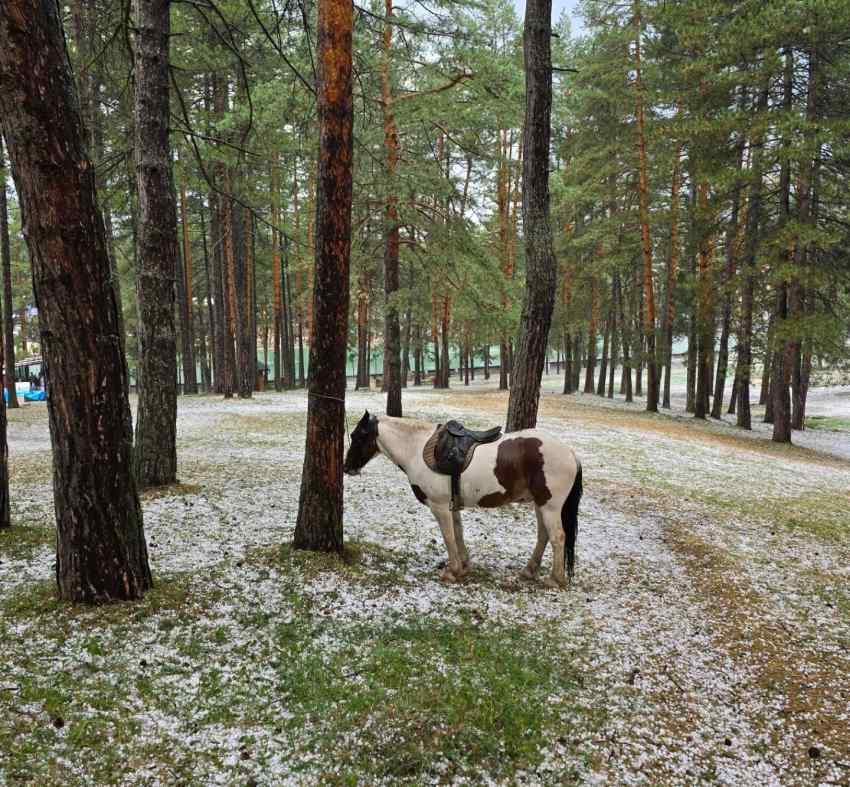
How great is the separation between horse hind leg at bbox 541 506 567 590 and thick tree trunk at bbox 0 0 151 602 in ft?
12.5

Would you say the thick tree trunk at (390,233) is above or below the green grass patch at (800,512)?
above

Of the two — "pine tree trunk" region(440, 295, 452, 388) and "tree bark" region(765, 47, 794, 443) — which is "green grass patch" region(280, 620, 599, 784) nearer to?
"tree bark" region(765, 47, 794, 443)

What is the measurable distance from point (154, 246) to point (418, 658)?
608 centimetres

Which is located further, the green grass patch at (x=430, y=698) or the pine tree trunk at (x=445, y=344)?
the pine tree trunk at (x=445, y=344)

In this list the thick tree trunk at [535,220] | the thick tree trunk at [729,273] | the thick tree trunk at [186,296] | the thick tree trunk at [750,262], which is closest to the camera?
the thick tree trunk at [535,220]

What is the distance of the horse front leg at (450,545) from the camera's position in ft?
17.9

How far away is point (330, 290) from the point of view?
527 cm

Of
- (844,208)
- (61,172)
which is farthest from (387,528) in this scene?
(844,208)

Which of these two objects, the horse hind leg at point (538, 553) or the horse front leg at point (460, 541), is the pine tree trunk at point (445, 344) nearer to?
the horse front leg at point (460, 541)

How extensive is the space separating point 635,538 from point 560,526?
2.49 metres

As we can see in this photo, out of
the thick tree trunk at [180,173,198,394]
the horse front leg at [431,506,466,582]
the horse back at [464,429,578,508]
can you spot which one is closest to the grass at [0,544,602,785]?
the horse front leg at [431,506,466,582]

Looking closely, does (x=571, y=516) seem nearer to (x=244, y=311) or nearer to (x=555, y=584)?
(x=555, y=584)

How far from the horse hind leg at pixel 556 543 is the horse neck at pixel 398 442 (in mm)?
1501

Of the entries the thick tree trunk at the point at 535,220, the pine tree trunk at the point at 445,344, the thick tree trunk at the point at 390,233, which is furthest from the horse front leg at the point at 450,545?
the pine tree trunk at the point at 445,344
